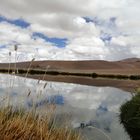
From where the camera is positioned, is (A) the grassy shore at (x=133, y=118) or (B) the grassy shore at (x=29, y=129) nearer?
(B) the grassy shore at (x=29, y=129)

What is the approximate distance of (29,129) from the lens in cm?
667

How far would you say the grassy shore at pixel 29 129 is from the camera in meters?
6.38

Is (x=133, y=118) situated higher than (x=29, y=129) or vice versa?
(x=29, y=129)

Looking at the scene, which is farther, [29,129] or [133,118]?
[133,118]

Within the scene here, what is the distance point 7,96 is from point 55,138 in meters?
1.27

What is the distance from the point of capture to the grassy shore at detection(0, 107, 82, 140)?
20.9 feet

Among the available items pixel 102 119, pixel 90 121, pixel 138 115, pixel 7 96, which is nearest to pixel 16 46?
pixel 7 96

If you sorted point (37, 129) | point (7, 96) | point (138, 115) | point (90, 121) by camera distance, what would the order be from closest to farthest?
1. point (37, 129)
2. point (7, 96)
3. point (138, 115)
4. point (90, 121)

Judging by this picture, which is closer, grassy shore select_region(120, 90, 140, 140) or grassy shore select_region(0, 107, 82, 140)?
grassy shore select_region(0, 107, 82, 140)

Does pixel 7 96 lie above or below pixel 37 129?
above

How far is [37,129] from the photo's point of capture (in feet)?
22.5

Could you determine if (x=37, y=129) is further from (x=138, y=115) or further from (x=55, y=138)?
(x=138, y=115)

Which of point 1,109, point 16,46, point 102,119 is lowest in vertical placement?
point 102,119

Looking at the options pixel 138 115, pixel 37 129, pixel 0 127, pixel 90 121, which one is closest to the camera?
pixel 0 127
